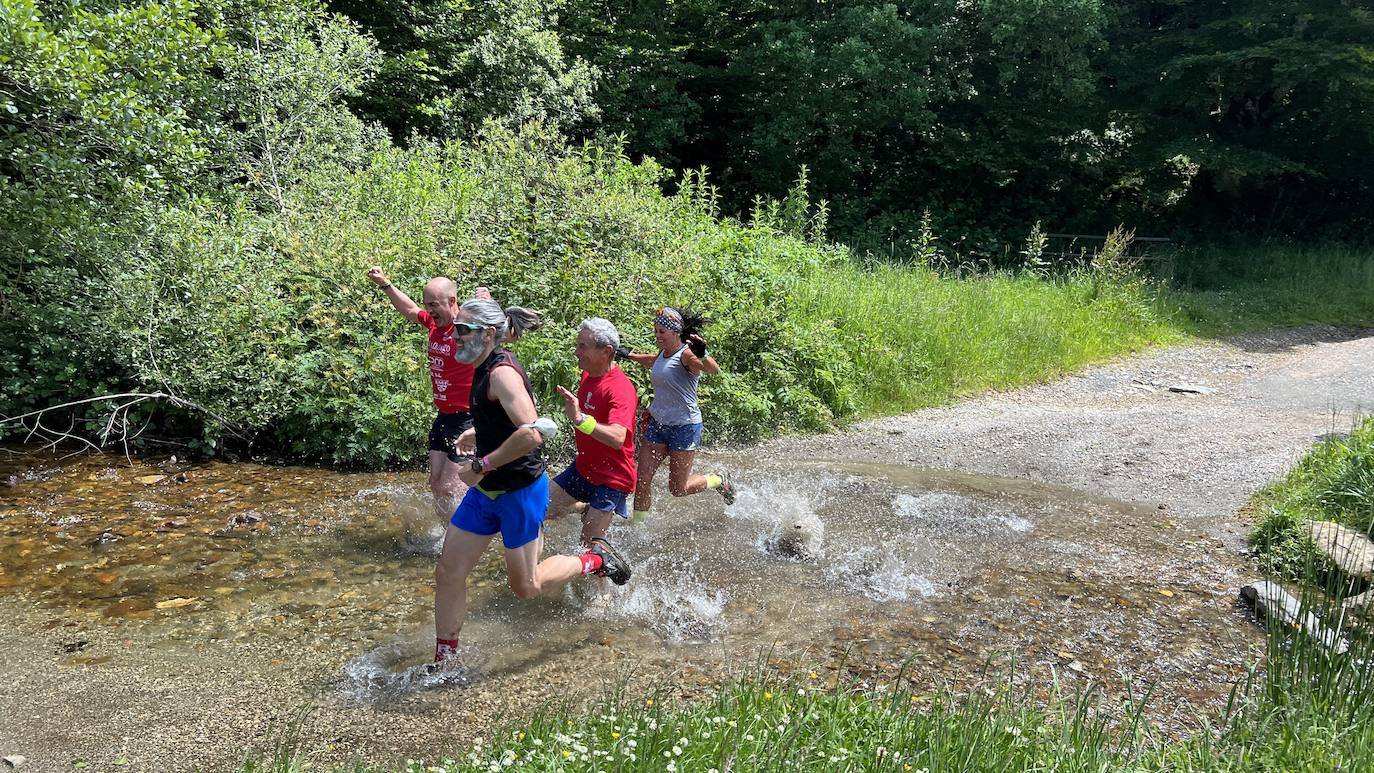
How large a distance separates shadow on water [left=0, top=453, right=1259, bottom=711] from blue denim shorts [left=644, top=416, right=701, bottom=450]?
32.6 inches

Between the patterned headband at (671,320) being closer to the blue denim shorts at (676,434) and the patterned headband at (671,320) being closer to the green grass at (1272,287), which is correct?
the blue denim shorts at (676,434)

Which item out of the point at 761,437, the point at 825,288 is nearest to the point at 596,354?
the point at 761,437

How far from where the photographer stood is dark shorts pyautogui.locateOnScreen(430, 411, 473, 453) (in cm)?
611

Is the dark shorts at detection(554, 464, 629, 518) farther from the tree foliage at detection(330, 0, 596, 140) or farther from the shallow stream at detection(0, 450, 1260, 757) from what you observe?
the tree foliage at detection(330, 0, 596, 140)

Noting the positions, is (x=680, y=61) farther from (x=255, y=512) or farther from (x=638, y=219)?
(x=255, y=512)

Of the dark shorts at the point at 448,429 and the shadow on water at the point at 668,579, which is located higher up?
the dark shorts at the point at 448,429

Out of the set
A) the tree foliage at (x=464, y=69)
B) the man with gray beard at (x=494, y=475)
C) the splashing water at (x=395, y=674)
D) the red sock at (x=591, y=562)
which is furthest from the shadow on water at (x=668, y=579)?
the tree foliage at (x=464, y=69)

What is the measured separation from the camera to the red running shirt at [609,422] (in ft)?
17.4

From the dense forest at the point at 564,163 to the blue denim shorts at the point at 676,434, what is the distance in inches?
103

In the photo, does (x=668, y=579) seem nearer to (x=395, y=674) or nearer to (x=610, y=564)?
(x=610, y=564)

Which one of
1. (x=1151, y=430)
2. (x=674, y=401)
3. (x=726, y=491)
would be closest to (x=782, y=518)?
(x=726, y=491)

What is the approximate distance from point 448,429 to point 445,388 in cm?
28

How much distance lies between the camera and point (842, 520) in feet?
24.1

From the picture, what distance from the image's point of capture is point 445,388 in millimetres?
6059
